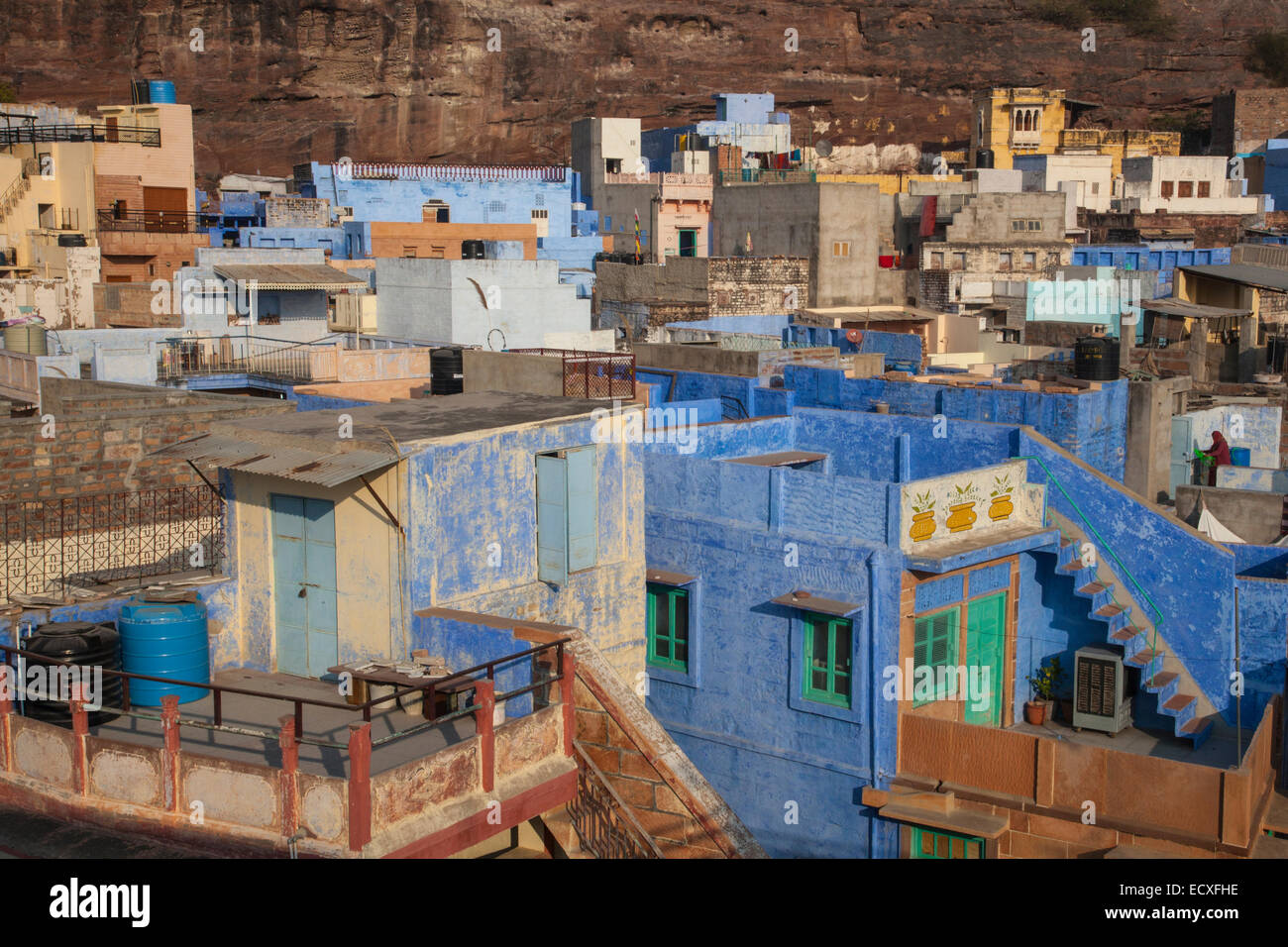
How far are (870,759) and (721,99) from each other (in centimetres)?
5211

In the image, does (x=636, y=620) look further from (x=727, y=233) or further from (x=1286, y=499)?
(x=727, y=233)

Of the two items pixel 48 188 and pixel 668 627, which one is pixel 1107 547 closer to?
pixel 668 627

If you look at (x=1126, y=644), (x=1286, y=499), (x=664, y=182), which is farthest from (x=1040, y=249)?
(x=1126, y=644)

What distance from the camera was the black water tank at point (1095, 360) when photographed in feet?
59.6

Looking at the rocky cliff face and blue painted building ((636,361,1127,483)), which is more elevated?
the rocky cliff face

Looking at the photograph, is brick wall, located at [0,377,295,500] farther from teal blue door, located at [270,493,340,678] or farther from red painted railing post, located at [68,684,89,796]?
red painted railing post, located at [68,684,89,796]

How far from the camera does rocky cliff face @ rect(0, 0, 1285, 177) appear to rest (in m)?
62.4

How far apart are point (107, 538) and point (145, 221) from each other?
24928 mm

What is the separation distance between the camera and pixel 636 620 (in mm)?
13023

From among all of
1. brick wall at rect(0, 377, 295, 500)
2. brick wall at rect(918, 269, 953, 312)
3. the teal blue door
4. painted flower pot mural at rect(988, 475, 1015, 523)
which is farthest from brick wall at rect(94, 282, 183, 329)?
painted flower pot mural at rect(988, 475, 1015, 523)

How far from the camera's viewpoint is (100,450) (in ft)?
52.2

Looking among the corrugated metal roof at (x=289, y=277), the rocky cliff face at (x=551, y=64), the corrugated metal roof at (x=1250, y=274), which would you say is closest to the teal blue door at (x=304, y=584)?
the corrugated metal roof at (x=289, y=277)

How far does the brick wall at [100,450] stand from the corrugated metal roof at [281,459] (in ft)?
12.8

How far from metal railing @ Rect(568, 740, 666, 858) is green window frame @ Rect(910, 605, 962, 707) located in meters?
3.57
